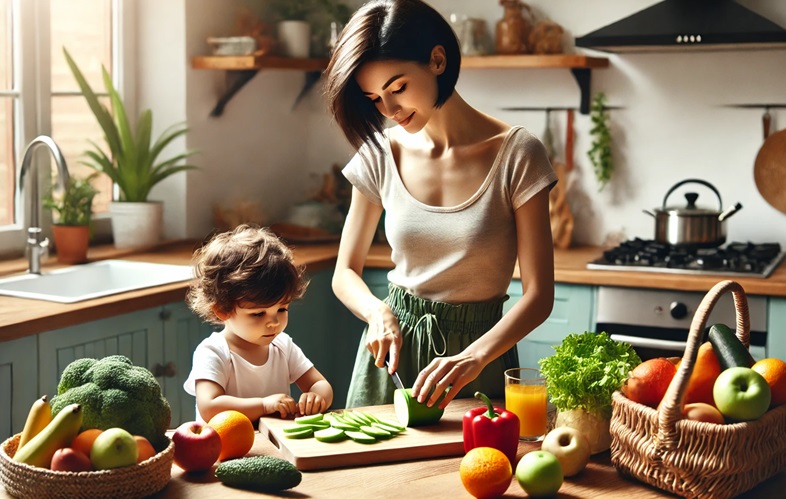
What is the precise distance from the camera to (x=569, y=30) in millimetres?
3801

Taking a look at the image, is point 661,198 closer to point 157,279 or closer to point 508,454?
point 157,279

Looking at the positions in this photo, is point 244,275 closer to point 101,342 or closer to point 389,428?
point 389,428

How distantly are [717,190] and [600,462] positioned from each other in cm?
228

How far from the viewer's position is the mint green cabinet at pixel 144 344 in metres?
2.48

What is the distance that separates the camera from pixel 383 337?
1805 millimetres

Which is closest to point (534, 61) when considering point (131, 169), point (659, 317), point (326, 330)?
point (659, 317)

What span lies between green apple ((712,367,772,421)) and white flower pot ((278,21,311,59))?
2729 millimetres

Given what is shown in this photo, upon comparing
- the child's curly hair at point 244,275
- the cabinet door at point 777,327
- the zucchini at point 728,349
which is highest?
the child's curly hair at point 244,275

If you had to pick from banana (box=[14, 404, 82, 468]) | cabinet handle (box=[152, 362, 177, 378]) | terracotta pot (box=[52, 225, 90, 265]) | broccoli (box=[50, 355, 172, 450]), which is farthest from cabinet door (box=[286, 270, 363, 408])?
banana (box=[14, 404, 82, 468])

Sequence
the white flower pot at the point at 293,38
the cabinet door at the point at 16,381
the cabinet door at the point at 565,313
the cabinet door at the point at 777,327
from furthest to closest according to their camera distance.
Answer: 1. the white flower pot at the point at 293,38
2. the cabinet door at the point at 565,313
3. the cabinet door at the point at 777,327
4. the cabinet door at the point at 16,381

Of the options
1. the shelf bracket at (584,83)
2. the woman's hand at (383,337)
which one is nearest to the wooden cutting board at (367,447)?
the woman's hand at (383,337)

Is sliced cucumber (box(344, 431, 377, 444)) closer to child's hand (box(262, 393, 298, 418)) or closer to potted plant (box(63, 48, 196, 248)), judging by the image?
child's hand (box(262, 393, 298, 418))

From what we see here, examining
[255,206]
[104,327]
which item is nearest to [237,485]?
[104,327]

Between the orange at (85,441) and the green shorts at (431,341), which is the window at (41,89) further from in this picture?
the orange at (85,441)
